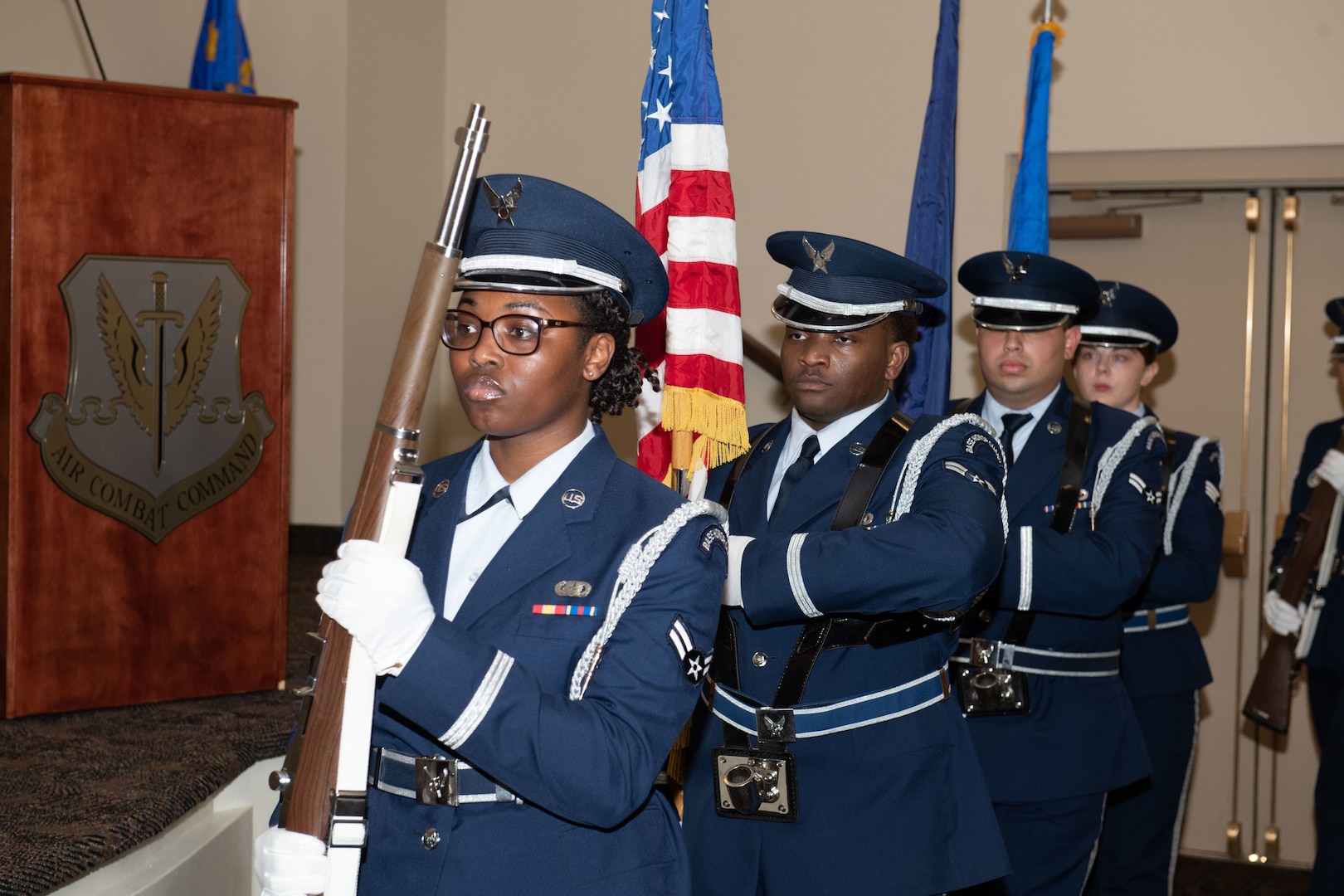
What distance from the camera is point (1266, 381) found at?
4.45 m

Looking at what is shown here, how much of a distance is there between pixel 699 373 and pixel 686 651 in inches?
37.9

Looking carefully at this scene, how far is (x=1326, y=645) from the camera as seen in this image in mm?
3354

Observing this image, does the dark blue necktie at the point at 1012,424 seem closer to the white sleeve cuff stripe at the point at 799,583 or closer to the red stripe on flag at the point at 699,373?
the red stripe on flag at the point at 699,373

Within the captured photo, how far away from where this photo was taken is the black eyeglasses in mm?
1467

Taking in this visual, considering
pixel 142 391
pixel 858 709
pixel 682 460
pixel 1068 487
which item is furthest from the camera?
pixel 142 391

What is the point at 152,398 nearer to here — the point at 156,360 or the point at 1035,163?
the point at 156,360

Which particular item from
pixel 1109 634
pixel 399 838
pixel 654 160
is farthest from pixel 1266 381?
pixel 399 838

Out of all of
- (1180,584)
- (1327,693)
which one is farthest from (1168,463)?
(1327,693)

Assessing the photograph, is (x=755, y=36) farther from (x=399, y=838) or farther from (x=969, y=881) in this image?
(x=399, y=838)

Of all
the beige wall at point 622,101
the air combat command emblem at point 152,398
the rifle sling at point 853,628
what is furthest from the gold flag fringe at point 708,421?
the beige wall at point 622,101

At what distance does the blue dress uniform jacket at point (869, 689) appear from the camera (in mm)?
1945

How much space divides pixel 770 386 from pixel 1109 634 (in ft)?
6.91

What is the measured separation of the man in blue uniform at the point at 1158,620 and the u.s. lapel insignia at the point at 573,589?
2218 mm

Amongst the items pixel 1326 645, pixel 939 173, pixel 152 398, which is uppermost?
pixel 939 173
